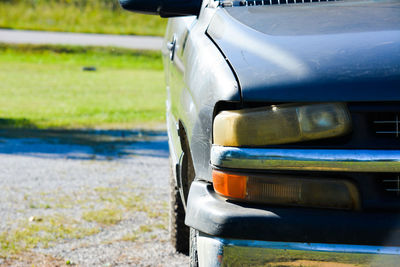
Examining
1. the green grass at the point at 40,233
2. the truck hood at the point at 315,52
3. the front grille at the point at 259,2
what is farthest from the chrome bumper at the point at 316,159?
the green grass at the point at 40,233

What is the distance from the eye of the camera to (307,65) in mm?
2111

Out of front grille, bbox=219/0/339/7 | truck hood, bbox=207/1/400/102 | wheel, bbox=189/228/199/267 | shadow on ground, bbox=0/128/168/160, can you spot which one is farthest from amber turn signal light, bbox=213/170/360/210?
shadow on ground, bbox=0/128/168/160

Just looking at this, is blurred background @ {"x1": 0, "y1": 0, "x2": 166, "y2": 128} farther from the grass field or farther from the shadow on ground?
the shadow on ground

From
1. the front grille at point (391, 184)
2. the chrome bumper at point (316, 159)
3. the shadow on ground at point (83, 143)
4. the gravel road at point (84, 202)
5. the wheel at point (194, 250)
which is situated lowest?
the shadow on ground at point (83, 143)

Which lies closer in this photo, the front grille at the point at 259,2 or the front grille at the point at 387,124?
the front grille at the point at 387,124

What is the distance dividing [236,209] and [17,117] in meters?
8.09

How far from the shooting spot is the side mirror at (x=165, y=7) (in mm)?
2982

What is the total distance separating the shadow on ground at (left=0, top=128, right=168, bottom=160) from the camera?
7.06 m

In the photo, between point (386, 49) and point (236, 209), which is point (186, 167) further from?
point (386, 49)

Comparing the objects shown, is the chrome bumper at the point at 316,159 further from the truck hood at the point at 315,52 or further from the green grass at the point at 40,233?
the green grass at the point at 40,233

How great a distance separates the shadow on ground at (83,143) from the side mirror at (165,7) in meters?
3.91

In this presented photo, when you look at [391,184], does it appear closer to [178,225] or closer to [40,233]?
[178,225]

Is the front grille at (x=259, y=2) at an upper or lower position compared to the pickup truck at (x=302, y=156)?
upper

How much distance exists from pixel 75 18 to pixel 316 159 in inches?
979
